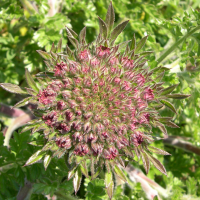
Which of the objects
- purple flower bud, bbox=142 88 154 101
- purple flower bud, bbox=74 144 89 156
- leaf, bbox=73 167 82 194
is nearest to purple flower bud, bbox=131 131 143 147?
purple flower bud, bbox=142 88 154 101

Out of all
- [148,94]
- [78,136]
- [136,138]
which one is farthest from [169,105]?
[78,136]

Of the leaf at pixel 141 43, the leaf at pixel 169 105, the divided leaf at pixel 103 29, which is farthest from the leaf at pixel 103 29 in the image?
the leaf at pixel 169 105

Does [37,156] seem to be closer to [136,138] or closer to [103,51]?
[136,138]

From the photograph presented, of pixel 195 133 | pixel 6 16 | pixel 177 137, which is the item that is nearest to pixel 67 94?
pixel 6 16

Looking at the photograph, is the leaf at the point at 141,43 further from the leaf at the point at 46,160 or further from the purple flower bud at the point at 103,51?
the leaf at the point at 46,160

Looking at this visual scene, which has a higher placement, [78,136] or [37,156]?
[78,136]

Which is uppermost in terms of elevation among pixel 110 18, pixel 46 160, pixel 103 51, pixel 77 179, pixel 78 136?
pixel 110 18

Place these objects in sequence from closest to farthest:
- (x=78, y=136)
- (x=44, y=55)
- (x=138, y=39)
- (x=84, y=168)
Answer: (x=78, y=136), (x=84, y=168), (x=44, y=55), (x=138, y=39)

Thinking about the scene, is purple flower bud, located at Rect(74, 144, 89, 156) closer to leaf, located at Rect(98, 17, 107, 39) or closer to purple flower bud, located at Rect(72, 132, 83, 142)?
purple flower bud, located at Rect(72, 132, 83, 142)
